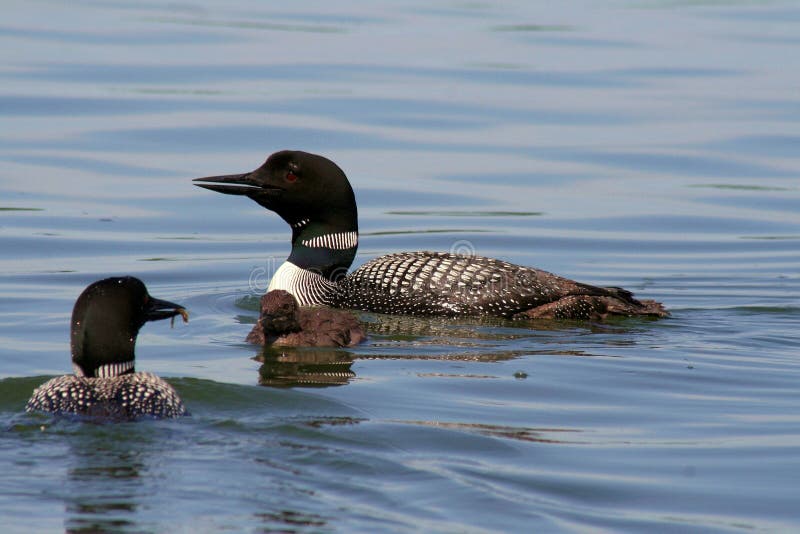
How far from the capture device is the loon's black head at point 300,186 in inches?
386

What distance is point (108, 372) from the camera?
6531 millimetres

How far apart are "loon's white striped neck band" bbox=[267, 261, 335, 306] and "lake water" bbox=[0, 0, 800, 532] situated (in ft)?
1.32

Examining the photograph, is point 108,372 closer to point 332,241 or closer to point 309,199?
point 309,199

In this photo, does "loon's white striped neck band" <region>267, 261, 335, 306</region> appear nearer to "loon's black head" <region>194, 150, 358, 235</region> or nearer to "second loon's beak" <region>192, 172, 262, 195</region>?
"loon's black head" <region>194, 150, 358, 235</region>

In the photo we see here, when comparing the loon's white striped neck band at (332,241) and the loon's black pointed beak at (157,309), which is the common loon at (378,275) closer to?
the loon's white striped neck band at (332,241)

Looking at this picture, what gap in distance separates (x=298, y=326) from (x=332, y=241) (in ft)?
4.92

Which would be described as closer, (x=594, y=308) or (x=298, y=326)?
(x=298, y=326)

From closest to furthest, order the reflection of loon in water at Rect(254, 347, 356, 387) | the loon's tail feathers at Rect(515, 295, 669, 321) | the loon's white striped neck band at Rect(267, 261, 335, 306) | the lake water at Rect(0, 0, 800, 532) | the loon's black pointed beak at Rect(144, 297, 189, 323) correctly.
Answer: the lake water at Rect(0, 0, 800, 532) → the loon's black pointed beak at Rect(144, 297, 189, 323) → the reflection of loon in water at Rect(254, 347, 356, 387) → the loon's tail feathers at Rect(515, 295, 669, 321) → the loon's white striped neck band at Rect(267, 261, 335, 306)

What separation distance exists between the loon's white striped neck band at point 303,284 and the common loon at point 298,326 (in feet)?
3.25

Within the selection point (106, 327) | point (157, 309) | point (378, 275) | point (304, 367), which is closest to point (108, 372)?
point (106, 327)

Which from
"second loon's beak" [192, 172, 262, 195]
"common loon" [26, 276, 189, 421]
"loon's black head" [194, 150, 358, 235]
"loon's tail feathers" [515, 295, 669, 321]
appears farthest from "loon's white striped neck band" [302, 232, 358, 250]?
"common loon" [26, 276, 189, 421]

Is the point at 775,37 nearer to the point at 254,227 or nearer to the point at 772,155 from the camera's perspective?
Result: the point at 772,155

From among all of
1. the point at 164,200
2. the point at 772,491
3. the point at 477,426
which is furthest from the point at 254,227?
the point at 772,491

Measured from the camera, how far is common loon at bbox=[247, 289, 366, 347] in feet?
27.8
